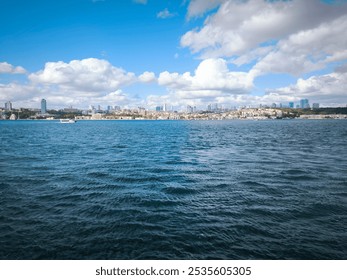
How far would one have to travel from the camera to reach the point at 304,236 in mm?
11773

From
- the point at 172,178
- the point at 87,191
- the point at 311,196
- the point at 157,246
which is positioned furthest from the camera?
the point at 172,178

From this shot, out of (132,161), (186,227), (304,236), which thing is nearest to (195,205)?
(186,227)

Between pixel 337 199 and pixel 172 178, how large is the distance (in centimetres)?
1364

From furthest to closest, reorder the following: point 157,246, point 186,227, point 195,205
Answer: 1. point 195,205
2. point 186,227
3. point 157,246

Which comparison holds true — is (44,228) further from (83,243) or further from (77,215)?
(83,243)

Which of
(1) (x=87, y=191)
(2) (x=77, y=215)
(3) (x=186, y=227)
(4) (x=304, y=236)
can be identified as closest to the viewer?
(4) (x=304, y=236)

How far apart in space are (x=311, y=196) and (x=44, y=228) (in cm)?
1804

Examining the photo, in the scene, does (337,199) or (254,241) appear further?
(337,199)

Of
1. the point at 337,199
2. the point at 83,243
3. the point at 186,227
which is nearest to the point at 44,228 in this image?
the point at 83,243

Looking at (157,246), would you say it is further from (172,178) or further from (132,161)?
(132,161)

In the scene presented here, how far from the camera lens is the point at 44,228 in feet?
41.0

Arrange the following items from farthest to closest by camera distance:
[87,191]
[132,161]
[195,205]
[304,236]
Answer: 1. [132,161]
2. [87,191]
3. [195,205]
4. [304,236]

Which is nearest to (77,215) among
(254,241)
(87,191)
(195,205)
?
(87,191)

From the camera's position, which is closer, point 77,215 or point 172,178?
point 77,215
